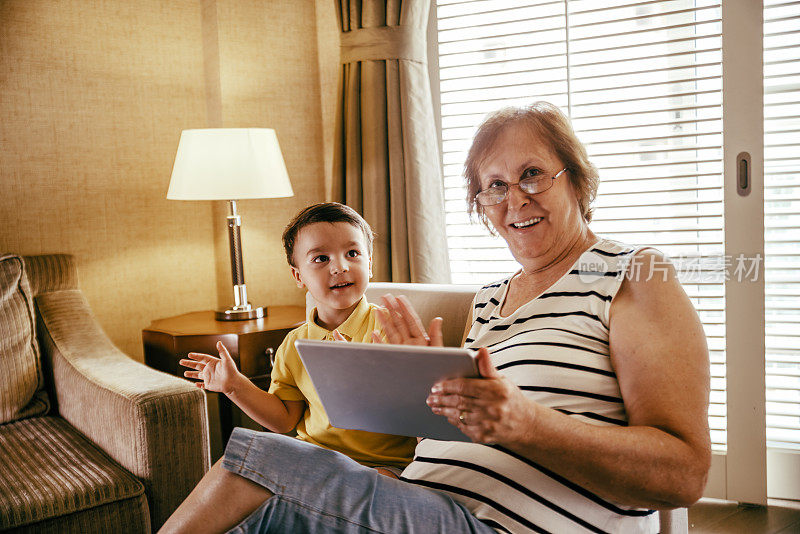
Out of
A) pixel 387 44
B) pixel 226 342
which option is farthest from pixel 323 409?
pixel 387 44

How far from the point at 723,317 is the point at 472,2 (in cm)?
143

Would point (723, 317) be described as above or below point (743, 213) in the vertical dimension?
below

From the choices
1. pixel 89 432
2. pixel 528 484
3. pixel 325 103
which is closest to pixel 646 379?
pixel 528 484

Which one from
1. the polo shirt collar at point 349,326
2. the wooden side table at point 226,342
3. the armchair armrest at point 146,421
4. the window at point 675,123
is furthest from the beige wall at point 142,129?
the polo shirt collar at point 349,326

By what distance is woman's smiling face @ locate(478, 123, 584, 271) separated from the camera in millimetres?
1297

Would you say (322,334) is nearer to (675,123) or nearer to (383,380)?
(383,380)

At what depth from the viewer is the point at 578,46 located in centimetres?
236

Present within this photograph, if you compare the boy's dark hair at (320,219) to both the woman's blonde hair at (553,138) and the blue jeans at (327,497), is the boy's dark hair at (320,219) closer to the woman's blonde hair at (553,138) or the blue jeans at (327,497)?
the woman's blonde hair at (553,138)

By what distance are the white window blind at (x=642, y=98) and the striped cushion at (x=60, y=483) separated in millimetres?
1589

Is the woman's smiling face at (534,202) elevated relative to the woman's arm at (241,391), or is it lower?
elevated

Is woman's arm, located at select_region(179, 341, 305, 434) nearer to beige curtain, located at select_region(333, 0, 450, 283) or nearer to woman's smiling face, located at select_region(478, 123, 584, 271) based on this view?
woman's smiling face, located at select_region(478, 123, 584, 271)

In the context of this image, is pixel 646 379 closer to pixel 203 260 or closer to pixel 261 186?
pixel 261 186

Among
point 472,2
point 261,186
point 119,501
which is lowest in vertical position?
point 119,501

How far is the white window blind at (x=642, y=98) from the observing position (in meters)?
2.20
